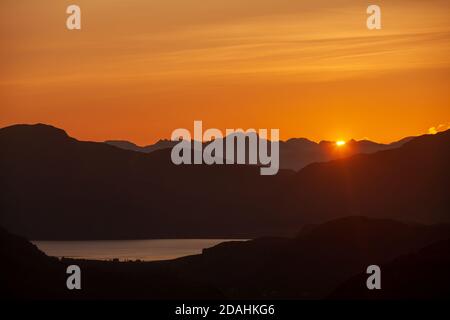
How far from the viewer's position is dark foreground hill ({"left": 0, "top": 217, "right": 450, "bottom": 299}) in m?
31.5

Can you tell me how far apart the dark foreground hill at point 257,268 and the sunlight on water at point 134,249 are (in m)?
0.47

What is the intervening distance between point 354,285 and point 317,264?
23.5 ft

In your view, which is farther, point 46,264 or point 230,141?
point 46,264

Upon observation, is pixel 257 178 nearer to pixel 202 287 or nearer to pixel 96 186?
pixel 96 186

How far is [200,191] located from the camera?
49.9 m

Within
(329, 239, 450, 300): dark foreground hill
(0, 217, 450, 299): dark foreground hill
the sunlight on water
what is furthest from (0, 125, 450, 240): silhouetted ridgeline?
(329, 239, 450, 300): dark foreground hill

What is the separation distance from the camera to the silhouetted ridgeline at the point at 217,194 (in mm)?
34750

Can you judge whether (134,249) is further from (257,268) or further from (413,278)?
(413,278)

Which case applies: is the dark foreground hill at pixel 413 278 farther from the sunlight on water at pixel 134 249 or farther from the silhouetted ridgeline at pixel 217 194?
the sunlight on water at pixel 134 249

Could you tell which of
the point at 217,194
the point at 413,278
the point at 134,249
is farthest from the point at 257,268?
the point at 217,194

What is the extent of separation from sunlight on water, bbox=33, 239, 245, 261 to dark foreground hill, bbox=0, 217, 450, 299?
0.47 metres

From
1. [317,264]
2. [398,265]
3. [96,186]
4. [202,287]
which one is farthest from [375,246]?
[96,186]

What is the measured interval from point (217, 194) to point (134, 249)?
8.66m

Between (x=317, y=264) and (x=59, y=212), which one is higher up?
(x=59, y=212)
